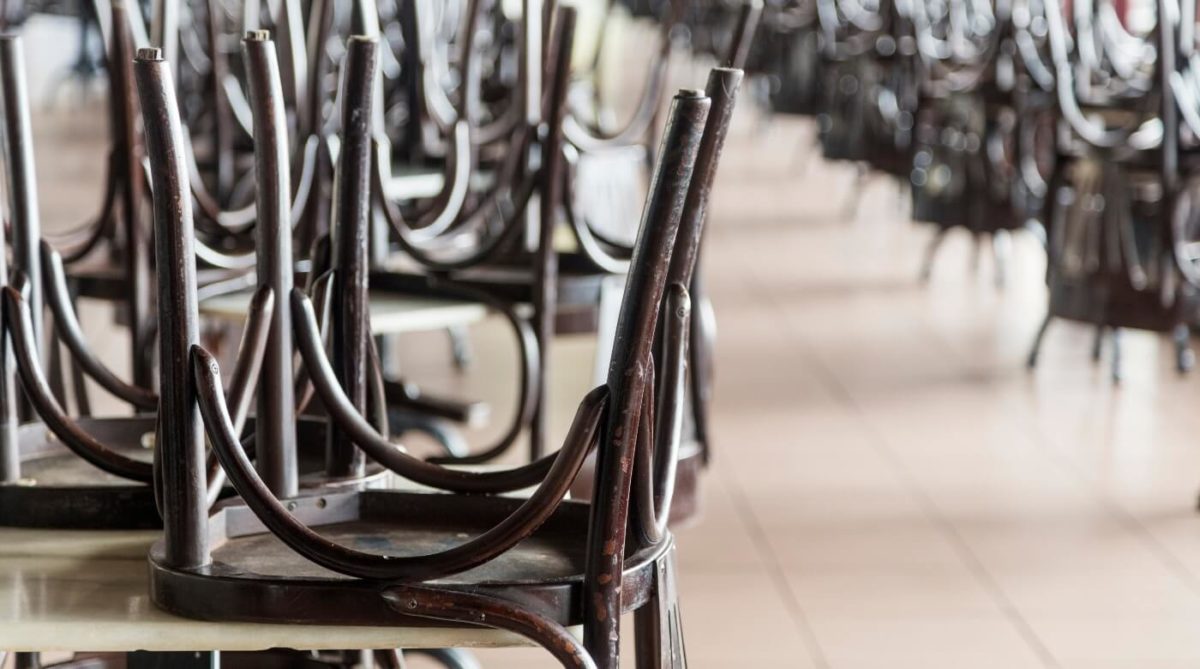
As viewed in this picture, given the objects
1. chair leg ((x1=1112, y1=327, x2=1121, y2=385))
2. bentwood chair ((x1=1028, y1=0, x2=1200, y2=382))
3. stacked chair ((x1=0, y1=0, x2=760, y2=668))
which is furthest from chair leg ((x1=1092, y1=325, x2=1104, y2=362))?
stacked chair ((x1=0, y1=0, x2=760, y2=668))

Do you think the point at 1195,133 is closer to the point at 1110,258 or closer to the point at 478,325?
the point at 1110,258

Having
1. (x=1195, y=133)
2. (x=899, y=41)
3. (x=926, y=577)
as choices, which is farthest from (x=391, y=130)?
(x=899, y=41)

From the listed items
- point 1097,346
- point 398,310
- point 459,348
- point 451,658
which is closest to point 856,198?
point 1097,346

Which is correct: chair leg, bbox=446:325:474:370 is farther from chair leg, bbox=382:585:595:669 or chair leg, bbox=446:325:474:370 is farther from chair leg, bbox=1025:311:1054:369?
chair leg, bbox=382:585:595:669

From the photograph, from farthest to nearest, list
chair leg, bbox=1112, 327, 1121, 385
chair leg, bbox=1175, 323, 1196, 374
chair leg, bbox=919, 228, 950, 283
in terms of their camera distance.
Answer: chair leg, bbox=919, 228, 950, 283, chair leg, bbox=1175, 323, 1196, 374, chair leg, bbox=1112, 327, 1121, 385

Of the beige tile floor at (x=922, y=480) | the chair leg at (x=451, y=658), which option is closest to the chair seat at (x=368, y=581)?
the chair leg at (x=451, y=658)

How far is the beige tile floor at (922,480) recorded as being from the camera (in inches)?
90.3

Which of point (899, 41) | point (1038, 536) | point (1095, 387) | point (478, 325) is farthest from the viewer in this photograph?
point (899, 41)

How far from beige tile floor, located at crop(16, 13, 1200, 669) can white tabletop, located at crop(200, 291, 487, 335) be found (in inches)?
17.8

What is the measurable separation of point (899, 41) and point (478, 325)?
6.03 ft

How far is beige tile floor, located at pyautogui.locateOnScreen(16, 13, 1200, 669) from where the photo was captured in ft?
7.52

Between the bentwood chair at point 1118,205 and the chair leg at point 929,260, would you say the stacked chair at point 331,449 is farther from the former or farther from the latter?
the chair leg at point 929,260

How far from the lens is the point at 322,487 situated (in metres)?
1.11

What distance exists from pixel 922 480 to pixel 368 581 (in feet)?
7.25
